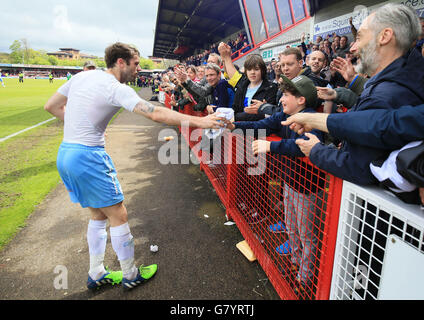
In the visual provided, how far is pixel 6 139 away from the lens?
7727 millimetres

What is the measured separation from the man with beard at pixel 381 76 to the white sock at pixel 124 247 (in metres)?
1.78

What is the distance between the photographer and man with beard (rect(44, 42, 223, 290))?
6.44ft

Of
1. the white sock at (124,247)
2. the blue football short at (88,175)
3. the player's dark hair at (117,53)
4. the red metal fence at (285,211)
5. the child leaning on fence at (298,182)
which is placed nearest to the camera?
the red metal fence at (285,211)

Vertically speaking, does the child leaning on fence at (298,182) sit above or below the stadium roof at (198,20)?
below

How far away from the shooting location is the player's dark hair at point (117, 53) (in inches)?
84.1

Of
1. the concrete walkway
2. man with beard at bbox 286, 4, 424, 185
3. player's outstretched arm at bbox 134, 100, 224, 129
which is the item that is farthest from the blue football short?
man with beard at bbox 286, 4, 424, 185

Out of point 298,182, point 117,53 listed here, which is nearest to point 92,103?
point 117,53

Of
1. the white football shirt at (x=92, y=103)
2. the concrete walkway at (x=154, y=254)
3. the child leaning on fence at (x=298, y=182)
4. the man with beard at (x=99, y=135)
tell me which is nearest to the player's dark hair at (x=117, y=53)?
the man with beard at (x=99, y=135)

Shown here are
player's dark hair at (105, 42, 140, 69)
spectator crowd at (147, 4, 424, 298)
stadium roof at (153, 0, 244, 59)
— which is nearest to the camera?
spectator crowd at (147, 4, 424, 298)

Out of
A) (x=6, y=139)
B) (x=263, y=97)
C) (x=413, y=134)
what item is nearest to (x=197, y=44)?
(x=6, y=139)

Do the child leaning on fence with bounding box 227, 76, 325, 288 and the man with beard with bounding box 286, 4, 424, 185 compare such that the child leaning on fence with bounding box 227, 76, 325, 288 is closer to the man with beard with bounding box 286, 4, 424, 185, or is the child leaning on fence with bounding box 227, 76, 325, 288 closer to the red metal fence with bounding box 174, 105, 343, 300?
the red metal fence with bounding box 174, 105, 343, 300

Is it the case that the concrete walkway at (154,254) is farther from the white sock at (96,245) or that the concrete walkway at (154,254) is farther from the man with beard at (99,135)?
the man with beard at (99,135)

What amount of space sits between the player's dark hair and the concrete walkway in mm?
2113

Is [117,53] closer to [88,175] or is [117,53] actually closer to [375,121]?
[88,175]
